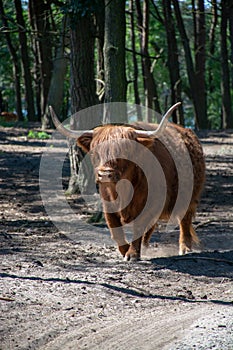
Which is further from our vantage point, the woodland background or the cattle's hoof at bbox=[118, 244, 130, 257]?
the woodland background

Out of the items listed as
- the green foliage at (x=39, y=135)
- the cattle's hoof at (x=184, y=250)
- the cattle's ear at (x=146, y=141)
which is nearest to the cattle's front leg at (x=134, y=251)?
the cattle's hoof at (x=184, y=250)

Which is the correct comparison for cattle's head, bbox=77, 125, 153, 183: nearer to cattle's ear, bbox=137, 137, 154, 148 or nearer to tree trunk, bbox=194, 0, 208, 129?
cattle's ear, bbox=137, 137, 154, 148

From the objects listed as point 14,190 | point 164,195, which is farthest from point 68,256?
point 14,190

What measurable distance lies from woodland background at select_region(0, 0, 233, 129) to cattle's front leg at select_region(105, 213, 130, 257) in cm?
276

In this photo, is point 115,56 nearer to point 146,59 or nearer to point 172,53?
point 172,53

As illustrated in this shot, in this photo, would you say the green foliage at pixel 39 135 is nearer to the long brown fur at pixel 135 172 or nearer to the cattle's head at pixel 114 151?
the long brown fur at pixel 135 172

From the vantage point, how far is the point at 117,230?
852cm

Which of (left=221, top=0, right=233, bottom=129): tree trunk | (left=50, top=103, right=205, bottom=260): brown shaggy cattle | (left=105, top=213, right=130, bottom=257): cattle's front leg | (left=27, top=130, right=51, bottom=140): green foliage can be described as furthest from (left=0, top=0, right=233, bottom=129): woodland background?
(left=105, top=213, right=130, bottom=257): cattle's front leg

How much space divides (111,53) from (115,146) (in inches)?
127

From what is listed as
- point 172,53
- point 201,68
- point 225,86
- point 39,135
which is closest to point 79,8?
point 39,135

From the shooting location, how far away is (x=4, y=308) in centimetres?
623

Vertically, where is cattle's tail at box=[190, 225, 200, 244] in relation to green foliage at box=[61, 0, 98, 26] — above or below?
below

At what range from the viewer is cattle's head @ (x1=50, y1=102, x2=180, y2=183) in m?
7.78

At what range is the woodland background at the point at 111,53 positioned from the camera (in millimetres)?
11125
